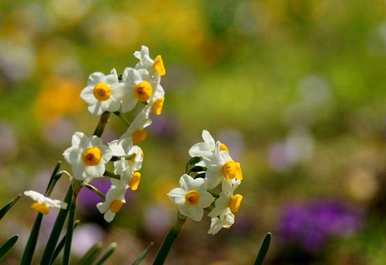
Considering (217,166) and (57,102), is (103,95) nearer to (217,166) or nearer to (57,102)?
(217,166)

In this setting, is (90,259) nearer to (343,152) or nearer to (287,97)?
(343,152)

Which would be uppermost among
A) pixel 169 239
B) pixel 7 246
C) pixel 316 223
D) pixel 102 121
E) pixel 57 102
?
pixel 57 102

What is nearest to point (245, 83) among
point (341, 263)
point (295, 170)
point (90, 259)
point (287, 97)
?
point (287, 97)

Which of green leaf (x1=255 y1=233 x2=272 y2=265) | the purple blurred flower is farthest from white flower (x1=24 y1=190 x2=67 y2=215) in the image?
the purple blurred flower

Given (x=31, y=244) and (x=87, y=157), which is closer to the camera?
(x=87, y=157)

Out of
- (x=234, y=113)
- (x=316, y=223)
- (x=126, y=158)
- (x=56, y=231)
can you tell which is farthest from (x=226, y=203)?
(x=234, y=113)

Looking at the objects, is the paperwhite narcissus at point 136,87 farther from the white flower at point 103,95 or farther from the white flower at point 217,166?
the white flower at point 217,166

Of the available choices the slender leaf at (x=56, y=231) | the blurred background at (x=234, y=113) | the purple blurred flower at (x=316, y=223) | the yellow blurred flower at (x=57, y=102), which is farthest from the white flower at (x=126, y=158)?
the yellow blurred flower at (x=57, y=102)
